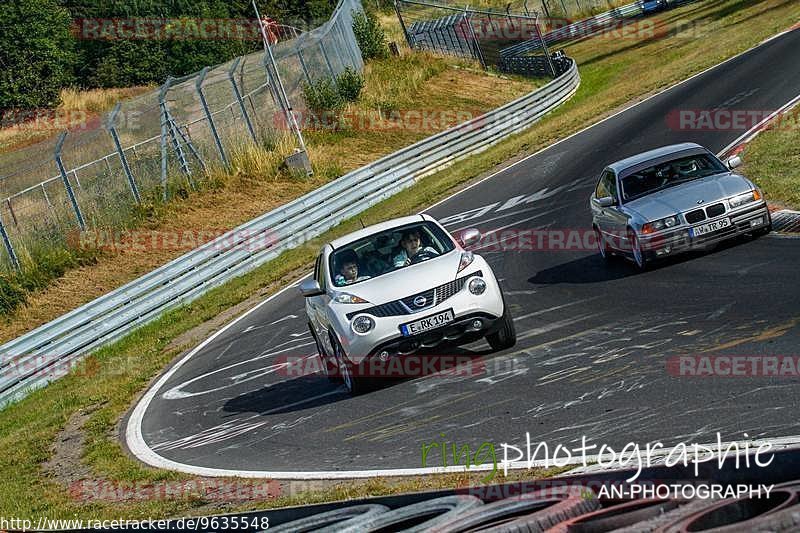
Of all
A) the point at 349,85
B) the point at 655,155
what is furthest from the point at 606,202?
the point at 349,85

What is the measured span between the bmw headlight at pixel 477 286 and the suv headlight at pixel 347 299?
1.11 metres

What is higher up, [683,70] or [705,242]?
[705,242]

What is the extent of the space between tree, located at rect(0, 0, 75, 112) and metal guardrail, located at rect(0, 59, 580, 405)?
32.1 metres

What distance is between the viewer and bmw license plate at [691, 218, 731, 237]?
14094mm

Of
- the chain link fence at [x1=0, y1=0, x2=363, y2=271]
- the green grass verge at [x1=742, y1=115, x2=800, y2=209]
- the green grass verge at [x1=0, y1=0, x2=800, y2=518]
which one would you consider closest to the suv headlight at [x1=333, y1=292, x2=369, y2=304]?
the green grass verge at [x1=0, y1=0, x2=800, y2=518]

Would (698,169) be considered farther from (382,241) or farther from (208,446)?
(208,446)

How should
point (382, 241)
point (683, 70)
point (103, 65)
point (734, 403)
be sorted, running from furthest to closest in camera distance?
point (103, 65)
point (683, 70)
point (382, 241)
point (734, 403)

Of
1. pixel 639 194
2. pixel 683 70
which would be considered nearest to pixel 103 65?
pixel 683 70

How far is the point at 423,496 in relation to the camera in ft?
20.6

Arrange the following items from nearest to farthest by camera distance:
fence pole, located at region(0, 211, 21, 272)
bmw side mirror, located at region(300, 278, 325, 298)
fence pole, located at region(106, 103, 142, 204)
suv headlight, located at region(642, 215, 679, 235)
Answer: bmw side mirror, located at region(300, 278, 325, 298), suv headlight, located at region(642, 215, 679, 235), fence pole, located at region(0, 211, 21, 272), fence pole, located at region(106, 103, 142, 204)

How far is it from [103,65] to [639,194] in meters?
56.1

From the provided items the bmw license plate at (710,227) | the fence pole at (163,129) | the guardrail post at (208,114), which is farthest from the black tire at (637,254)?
the guardrail post at (208,114)

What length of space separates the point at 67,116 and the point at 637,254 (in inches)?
2000

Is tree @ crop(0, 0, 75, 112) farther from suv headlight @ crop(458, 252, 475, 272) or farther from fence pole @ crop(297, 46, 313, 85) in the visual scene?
suv headlight @ crop(458, 252, 475, 272)
